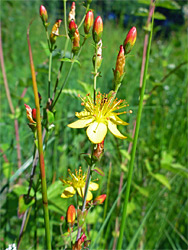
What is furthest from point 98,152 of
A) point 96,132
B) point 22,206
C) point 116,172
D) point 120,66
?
point 116,172

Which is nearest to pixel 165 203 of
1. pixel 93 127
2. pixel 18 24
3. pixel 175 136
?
pixel 175 136

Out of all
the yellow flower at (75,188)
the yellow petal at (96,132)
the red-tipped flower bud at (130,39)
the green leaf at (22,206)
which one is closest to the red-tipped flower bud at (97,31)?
the red-tipped flower bud at (130,39)

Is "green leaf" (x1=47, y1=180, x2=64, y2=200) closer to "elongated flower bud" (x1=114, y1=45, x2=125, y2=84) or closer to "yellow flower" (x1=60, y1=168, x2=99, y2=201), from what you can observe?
"yellow flower" (x1=60, y1=168, x2=99, y2=201)

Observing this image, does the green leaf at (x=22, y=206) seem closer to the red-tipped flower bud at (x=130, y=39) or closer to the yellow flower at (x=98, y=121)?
the yellow flower at (x=98, y=121)

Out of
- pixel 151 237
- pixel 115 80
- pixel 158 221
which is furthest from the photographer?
pixel 158 221

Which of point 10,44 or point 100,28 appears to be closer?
point 100,28

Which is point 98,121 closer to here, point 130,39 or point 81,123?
point 81,123

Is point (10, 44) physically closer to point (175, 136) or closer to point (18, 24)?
point (18, 24)

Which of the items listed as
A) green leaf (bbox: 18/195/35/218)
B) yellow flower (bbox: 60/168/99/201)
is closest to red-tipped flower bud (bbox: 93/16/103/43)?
yellow flower (bbox: 60/168/99/201)
